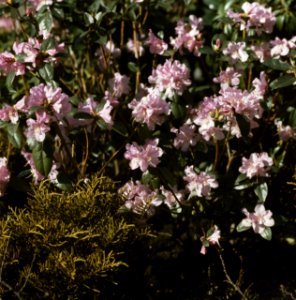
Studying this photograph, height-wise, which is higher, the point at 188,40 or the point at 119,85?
the point at 188,40

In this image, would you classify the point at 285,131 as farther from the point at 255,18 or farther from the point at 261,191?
the point at 255,18

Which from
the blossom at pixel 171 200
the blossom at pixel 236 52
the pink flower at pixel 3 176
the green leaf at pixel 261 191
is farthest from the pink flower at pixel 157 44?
the pink flower at pixel 3 176

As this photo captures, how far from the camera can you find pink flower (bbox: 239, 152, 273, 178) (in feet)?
8.24

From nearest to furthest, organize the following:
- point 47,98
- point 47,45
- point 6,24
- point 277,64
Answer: point 47,98 → point 47,45 → point 277,64 → point 6,24

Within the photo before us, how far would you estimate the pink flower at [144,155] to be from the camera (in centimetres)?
236

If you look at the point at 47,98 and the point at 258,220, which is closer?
the point at 47,98

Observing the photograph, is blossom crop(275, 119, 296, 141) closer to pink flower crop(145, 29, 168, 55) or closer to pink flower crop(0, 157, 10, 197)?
pink flower crop(145, 29, 168, 55)

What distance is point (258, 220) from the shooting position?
8.34 feet

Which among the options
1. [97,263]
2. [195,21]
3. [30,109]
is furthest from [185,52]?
[97,263]

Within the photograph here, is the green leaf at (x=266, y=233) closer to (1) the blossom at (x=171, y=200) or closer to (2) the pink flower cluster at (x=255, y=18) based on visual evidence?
(1) the blossom at (x=171, y=200)

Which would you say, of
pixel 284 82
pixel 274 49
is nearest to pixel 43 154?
pixel 284 82

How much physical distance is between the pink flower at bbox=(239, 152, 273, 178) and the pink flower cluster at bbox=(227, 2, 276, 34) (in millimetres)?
604

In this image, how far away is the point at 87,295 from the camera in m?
2.41

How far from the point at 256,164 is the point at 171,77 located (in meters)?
0.52
